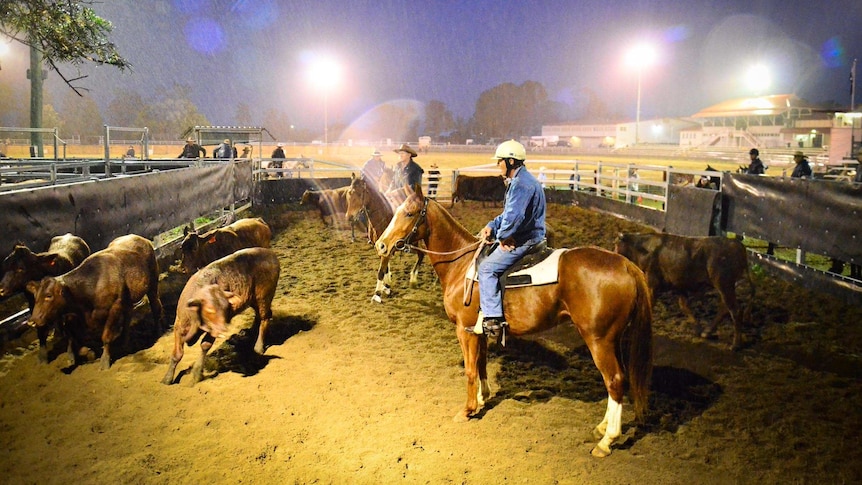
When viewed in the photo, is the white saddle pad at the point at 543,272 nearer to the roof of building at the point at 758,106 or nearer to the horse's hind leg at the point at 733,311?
the horse's hind leg at the point at 733,311

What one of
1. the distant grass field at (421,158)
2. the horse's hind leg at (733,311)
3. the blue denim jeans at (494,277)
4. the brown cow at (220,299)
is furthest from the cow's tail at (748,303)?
the distant grass field at (421,158)

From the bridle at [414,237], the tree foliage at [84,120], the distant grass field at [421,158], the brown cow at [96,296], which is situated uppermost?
the tree foliage at [84,120]

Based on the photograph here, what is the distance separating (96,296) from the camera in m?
6.05

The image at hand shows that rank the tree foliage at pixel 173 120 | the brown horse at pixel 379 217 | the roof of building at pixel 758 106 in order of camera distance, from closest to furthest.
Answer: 1. the brown horse at pixel 379 217
2. the roof of building at pixel 758 106
3. the tree foliage at pixel 173 120

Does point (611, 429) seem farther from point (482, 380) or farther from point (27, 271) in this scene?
point (27, 271)

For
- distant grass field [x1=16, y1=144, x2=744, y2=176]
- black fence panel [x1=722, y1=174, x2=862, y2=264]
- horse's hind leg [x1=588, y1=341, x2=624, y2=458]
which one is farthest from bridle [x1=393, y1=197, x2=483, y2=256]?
distant grass field [x1=16, y1=144, x2=744, y2=176]

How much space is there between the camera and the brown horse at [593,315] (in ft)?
14.7

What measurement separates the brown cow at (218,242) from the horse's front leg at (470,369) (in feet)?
14.3

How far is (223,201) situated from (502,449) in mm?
11857

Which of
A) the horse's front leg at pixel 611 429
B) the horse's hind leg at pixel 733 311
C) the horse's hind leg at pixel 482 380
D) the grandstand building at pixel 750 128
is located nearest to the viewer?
the horse's front leg at pixel 611 429

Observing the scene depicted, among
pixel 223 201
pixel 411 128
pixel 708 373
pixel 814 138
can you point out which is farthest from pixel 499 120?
pixel 708 373

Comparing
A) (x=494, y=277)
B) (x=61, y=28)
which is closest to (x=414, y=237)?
(x=494, y=277)

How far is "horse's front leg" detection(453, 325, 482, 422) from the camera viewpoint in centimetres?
502

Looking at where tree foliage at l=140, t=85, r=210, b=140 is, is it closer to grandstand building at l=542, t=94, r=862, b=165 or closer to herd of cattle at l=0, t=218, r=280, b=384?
grandstand building at l=542, t=94, r=862, b=165
